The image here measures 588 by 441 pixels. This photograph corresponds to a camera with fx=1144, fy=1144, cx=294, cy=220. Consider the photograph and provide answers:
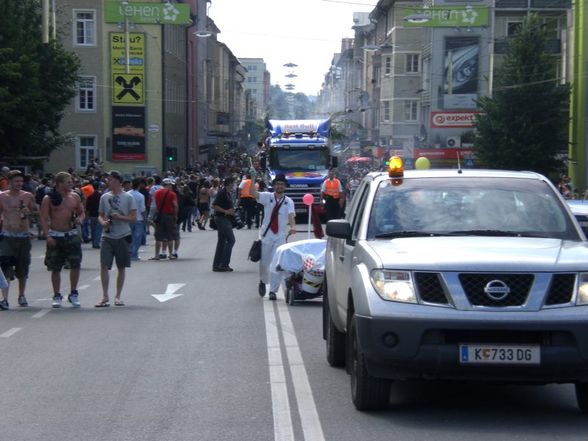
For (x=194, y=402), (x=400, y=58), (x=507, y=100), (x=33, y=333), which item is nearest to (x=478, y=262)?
(x=194, y=402)

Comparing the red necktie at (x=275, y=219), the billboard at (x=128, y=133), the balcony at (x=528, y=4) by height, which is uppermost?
the balcony at (x=528, y=4)

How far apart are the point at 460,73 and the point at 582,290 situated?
63.2 meters

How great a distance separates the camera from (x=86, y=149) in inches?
2355

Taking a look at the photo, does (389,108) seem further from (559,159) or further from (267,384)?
(267,384)

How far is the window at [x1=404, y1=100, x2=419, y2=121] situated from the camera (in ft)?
281

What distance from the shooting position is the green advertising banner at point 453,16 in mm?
31281

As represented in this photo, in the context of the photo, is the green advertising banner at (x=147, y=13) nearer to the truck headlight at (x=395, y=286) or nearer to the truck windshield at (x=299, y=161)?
the truck windshield at (x=299, y=161)

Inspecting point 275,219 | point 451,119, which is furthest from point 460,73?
point 275,219

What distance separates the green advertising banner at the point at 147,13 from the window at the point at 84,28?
2909 cm

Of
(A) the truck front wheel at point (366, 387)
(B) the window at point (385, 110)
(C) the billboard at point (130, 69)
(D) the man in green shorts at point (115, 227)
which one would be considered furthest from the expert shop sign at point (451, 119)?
(A) the truck front wheel at point (366, 387)

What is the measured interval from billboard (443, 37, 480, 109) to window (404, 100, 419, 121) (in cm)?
1580

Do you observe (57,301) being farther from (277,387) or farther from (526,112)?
(526,112)

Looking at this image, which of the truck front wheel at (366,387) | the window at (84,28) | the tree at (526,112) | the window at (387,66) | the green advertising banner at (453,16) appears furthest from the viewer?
the window at (387,66)

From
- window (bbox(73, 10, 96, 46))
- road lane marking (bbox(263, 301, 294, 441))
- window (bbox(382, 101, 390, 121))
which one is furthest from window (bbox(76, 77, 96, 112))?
road lane marking (bbox(263, 301, 294, 441))
